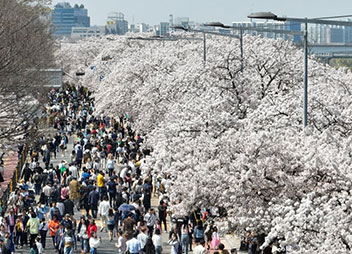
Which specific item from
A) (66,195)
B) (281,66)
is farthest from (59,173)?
(281,66)

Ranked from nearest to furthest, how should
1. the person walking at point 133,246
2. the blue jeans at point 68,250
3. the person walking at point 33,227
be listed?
the person walking at point 133,246, the blue jeans at point 68,250, the person walking at point 33,227

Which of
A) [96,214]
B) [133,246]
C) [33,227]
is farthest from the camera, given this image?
[96,214]

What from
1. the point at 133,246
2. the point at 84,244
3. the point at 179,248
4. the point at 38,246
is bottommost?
the point at 84,244

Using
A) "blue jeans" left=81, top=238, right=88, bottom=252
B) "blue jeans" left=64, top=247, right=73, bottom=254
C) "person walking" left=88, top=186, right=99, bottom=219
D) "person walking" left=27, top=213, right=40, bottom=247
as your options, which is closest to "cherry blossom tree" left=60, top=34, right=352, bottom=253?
"person walking" left=88, top=186, right=99, bottom=219

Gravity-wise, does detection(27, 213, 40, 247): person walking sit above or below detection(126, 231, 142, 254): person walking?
below

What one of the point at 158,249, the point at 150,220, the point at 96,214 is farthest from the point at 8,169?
the point at 158,249

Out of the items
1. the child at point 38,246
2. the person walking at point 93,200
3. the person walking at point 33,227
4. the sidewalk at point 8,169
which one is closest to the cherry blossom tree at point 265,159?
the person walking at point 93,200

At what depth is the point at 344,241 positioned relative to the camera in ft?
49.8

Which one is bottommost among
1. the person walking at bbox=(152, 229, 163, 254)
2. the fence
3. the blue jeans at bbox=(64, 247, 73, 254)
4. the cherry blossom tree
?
the fence

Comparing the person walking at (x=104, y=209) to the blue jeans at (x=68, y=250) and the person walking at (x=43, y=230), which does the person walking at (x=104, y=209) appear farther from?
the blue jeans at (x=68, y=250)

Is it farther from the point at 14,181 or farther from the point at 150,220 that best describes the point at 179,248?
the point at 14,181

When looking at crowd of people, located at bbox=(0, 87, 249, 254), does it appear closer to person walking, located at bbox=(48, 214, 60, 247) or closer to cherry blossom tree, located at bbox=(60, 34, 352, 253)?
person walking, located at bbox=(48, 214, 60, 247)

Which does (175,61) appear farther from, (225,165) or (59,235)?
(225,165)

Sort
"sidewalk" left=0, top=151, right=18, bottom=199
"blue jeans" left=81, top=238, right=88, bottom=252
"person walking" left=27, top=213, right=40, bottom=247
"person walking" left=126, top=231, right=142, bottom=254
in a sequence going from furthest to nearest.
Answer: "sidewalk" left=0, top=151, right=18, bottom=199
"person walking" left=27, top=213, right=40, bottom=247
"blue jeans" left=81, top=238, right=88, bottom=252
"person walking" left=126, top=231, right=142, bottom=254
